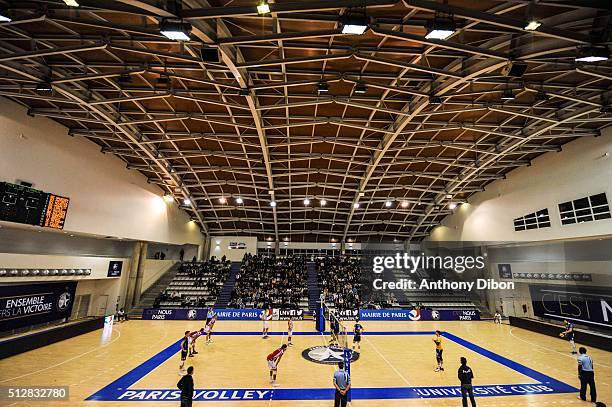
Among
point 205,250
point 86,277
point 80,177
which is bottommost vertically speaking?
point 86,277

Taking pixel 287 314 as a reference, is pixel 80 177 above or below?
above

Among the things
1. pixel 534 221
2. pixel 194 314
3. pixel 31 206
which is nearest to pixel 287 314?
pixel 194 314

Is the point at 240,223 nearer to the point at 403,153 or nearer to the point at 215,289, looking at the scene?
the point at 215,289

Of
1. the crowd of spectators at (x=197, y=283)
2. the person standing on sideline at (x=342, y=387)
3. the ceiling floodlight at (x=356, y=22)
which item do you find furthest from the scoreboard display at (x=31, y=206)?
the ceiling floodlight at (x=356, y=22)

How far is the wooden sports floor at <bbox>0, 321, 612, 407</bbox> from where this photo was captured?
10.0 m

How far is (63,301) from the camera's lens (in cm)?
2119

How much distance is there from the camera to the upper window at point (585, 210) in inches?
686

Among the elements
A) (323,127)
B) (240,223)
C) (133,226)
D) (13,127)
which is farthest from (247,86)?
(240,223)

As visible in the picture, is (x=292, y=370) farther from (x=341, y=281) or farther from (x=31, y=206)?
(x=341, y=281)

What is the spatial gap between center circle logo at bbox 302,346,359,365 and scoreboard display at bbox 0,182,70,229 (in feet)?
47.3

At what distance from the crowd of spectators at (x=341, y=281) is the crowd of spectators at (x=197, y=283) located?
1086 cm

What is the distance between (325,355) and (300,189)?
18916 mm

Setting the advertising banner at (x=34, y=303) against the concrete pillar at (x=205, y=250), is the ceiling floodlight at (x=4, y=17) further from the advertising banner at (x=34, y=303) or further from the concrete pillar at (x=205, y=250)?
the concrete pillar at (x=205, y=250)

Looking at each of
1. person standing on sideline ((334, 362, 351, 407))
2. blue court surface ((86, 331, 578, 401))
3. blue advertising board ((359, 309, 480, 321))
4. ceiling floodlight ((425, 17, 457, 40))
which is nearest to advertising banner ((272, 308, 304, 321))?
blue advertising board ((359, 309, 480, 321))
